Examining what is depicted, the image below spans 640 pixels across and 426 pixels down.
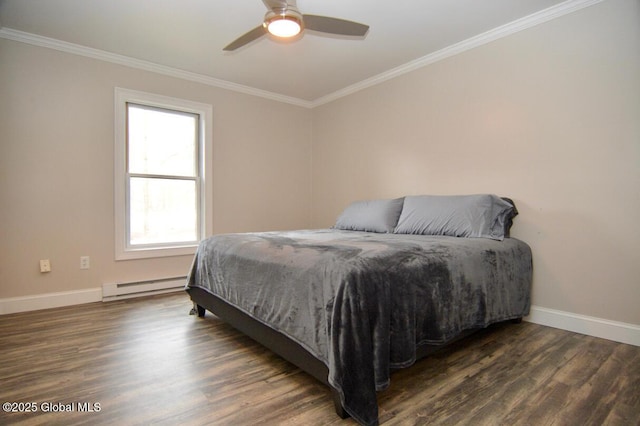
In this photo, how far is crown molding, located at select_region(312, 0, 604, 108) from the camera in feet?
Answer: 7.89

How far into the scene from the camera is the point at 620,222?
2199mm

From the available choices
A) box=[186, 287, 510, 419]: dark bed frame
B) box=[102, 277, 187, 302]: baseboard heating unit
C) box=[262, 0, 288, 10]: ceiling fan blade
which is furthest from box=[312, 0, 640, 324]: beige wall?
box=[102, 277, 187, 302]: baseboard heating unit

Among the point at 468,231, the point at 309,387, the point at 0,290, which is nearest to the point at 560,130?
the point at 468,231

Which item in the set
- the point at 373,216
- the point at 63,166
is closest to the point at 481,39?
the point at 373,216

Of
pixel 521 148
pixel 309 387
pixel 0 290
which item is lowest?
pixel 309 387

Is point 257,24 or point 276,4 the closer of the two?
point 276,4

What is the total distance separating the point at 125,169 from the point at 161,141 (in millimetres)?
511

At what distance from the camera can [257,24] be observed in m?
2.74

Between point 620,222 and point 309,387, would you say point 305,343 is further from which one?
point 620,222

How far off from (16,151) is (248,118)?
2346mm

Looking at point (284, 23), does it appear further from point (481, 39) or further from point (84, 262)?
point (84, 262)

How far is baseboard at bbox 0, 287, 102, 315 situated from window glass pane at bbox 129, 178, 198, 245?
62 centimetres

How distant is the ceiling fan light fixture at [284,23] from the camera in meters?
1.91

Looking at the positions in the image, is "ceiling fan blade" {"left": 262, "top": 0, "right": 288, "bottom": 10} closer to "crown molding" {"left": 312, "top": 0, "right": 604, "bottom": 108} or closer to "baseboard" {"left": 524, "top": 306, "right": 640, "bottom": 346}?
"crown molding" {"left": 312, "top": 0, "right": 604, "bottom": 108}
